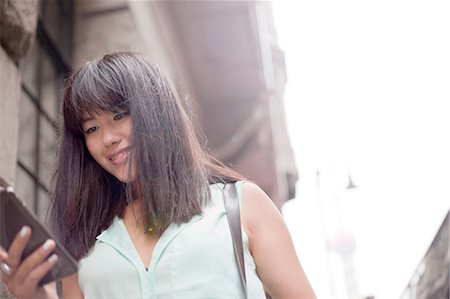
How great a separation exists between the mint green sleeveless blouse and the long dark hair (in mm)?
73

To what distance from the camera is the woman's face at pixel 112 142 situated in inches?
77.5

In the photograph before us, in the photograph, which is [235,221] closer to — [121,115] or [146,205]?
[146,205]

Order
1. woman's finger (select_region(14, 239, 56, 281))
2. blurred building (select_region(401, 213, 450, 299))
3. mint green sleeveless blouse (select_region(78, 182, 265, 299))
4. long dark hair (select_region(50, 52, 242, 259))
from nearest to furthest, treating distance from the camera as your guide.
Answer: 1. woman's finger (select_region(14, 239, 56, 281))
2. mint green sleeveless blouse (select_region(78, 182, 265, 299))
3. long dark hair (select_region(50, 52, 242, 259))
4. blurred building (select_region(401, 213, 450, 299))

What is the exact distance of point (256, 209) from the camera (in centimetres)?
196

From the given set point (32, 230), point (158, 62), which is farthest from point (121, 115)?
point (158, 62)

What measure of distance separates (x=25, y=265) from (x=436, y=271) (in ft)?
6.77

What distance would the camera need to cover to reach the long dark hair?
194 centimetres

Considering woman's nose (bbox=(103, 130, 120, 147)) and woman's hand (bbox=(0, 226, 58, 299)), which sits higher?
woman's nose (bbox=(103, 130, 120, 147))

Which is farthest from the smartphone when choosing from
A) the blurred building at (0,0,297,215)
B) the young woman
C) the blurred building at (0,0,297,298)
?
the blurred building at (0,0,297,298)

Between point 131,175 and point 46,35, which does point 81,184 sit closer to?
point 131,175

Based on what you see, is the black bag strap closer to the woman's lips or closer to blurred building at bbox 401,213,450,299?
the woman's lips

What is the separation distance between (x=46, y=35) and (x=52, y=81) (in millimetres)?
311

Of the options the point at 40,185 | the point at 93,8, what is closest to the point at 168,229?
the point at 40,185

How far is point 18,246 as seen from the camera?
1517 millimetres
